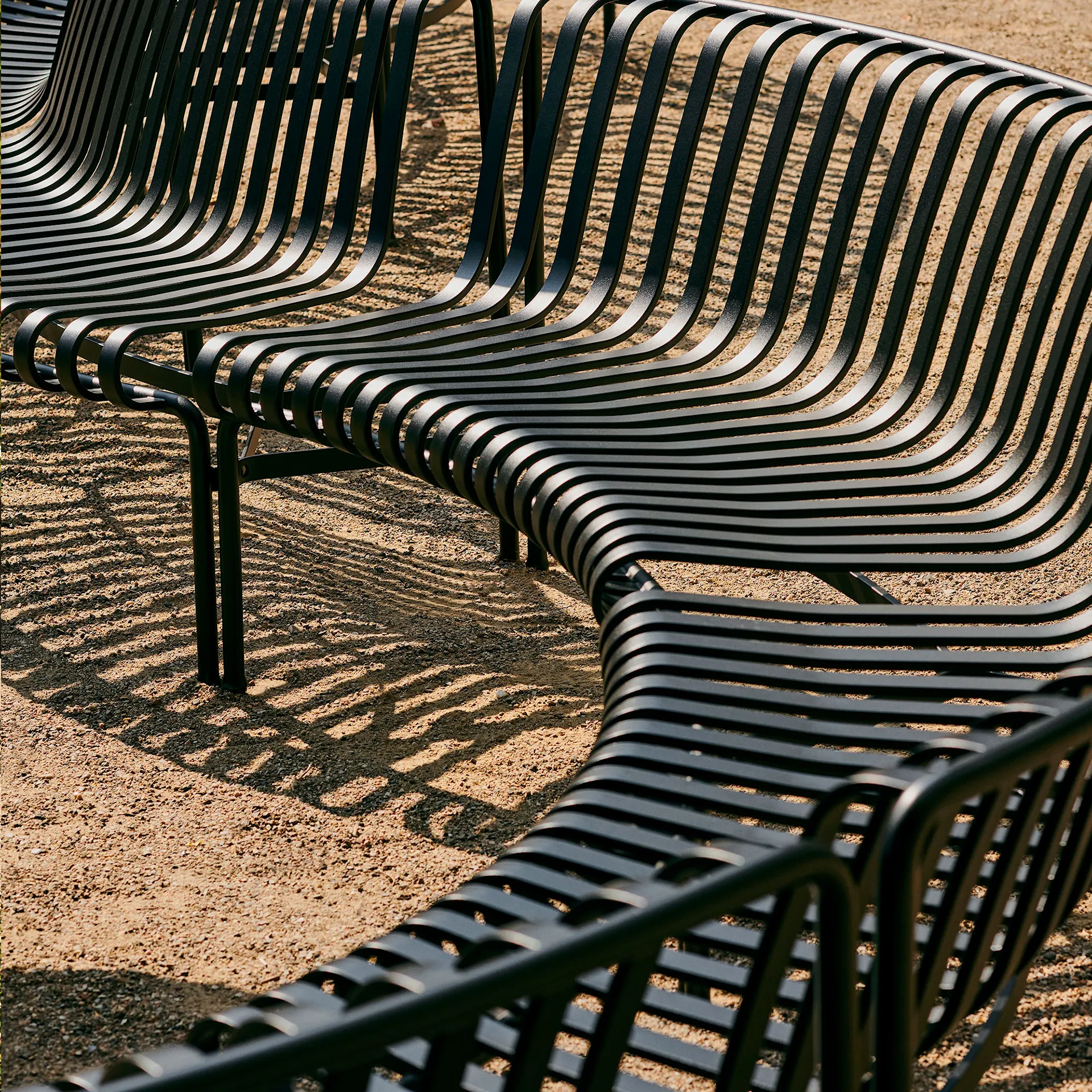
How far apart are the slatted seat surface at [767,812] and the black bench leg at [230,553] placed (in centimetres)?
131

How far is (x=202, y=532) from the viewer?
3631mm

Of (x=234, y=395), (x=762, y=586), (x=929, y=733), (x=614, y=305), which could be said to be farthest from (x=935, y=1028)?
(x=614, y=305)

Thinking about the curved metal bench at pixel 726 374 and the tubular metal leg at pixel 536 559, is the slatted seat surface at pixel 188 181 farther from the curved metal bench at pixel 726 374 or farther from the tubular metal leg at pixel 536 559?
the tubular metal leg at pixel 536 559

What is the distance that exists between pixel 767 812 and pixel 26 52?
196 inches

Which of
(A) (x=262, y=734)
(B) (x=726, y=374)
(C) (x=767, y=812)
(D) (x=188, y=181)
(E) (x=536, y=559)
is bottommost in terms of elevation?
(A) (x=262, y=734)

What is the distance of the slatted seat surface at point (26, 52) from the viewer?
5.26 meters

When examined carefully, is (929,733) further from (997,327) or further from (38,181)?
(38,181)

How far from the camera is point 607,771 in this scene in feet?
6.98

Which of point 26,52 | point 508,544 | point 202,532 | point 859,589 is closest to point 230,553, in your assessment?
point 202,532

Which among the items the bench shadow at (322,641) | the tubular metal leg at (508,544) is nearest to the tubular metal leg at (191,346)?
the bench shadow at (322,641)

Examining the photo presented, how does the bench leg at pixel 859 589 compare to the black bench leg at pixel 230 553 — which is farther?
the black bench leg at pixel 230 553

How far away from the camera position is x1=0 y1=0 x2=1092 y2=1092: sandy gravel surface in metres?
2.87

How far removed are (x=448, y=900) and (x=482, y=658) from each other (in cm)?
205

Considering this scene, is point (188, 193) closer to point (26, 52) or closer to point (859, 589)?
point (859, 589)
